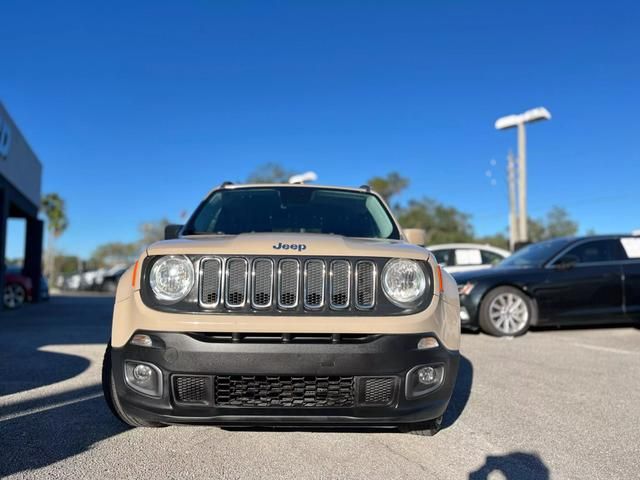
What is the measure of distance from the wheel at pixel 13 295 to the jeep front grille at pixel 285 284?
13.4 metres

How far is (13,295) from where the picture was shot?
14.0 m

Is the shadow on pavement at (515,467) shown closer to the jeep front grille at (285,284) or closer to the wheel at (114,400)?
the jeep front grille at (285,284)

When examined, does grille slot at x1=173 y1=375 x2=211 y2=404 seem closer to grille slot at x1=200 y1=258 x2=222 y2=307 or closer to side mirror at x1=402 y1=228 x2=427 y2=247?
grille slot at x1=200 y1=258 x2=222 y2=307

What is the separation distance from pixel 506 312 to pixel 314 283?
18.3 ft

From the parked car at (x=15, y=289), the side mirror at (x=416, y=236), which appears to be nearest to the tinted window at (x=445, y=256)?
the side mirror at (x=416, y=236)

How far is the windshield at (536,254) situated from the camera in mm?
7941

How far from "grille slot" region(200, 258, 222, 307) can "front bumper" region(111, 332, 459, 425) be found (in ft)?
0.69

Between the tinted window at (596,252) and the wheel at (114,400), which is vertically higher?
the tinted window at (596,252)

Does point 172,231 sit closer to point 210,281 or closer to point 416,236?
point 210,281

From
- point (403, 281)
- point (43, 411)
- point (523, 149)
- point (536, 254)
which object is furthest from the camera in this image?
point (523, 149)

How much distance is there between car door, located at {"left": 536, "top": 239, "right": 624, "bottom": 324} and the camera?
754 cm

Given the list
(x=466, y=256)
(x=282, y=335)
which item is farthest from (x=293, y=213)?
(x=466, y=256)

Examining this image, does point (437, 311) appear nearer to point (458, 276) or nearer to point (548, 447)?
point (548, 447)

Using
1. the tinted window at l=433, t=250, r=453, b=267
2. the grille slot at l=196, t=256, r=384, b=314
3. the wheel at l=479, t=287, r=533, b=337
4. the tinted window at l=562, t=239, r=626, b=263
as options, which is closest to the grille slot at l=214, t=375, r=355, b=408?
the grille slot at l=196, t=256, r=384, b=314
